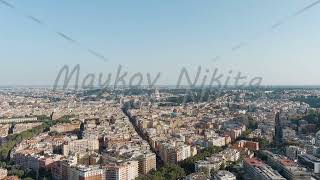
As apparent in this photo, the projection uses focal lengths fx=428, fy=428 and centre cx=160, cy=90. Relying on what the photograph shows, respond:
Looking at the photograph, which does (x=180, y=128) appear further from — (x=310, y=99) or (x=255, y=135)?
(x=310, y=99)

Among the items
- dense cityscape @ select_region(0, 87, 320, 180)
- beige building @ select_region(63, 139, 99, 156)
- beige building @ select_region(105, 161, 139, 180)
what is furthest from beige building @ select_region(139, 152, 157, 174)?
beige building @ select_region(63, 139, 99, 156)

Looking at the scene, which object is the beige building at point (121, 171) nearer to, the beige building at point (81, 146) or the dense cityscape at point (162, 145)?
the dense cityscape at point (162, 145)

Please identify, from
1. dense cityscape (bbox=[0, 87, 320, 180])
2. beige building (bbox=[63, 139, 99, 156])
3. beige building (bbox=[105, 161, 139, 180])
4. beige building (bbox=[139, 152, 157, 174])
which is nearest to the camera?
beige building (bbox=[105, 161, 139, 180])

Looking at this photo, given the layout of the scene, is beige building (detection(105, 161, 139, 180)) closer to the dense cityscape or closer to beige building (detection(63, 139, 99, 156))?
the dense cityscape

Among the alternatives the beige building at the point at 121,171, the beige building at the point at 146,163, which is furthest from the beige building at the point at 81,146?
the beige building at the point at 121,171

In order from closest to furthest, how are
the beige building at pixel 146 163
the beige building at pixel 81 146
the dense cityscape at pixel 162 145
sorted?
1. the dense cityscape at pixel 162 145
2. the beige building at pixel 146 163
3. the beige building at pixel 81 146

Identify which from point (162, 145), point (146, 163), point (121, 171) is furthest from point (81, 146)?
point (121, 171)

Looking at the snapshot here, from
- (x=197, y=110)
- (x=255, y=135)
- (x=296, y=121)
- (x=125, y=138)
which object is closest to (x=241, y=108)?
(x=197, y=110)

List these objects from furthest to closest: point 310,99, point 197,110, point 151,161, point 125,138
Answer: point 310,99 < point 197,110 < point 125,138 < point 151,161
